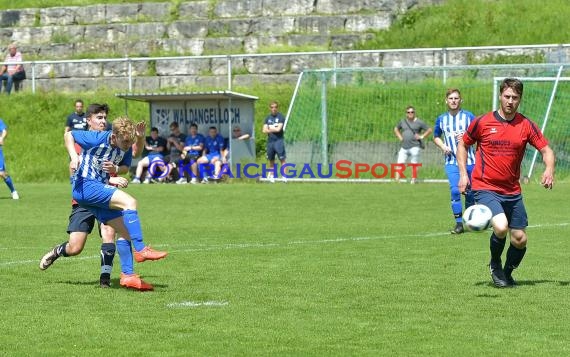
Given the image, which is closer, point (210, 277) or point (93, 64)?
point (210, 277)

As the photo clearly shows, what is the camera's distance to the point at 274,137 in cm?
2933

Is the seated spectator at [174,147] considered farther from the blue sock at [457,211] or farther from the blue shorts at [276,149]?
the blue sock at [457,211]

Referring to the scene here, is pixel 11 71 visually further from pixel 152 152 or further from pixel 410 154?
pixel 410 154

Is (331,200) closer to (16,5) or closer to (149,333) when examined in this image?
(149,333)

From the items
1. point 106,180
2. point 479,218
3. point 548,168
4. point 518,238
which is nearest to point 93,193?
point 106,180

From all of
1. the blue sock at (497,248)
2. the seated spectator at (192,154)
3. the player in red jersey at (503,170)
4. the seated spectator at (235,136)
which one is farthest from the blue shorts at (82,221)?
the seated spectator at (235,136)

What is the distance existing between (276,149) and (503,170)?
62.0 ft

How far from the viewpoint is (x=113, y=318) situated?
29.7ft

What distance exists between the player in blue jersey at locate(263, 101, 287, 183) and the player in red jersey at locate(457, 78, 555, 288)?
60.0 ft

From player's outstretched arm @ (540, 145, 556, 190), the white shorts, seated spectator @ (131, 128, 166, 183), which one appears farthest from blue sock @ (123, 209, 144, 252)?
seated spectator @ (131, 128, 166, 183)

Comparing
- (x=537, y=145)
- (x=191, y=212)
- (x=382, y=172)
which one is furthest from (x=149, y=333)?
(x=382, y=172)

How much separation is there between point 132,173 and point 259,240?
15.8m

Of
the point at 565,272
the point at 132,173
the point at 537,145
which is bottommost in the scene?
the point at 132,173

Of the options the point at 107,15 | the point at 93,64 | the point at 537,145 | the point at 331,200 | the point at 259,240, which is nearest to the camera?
the point at 537,145
